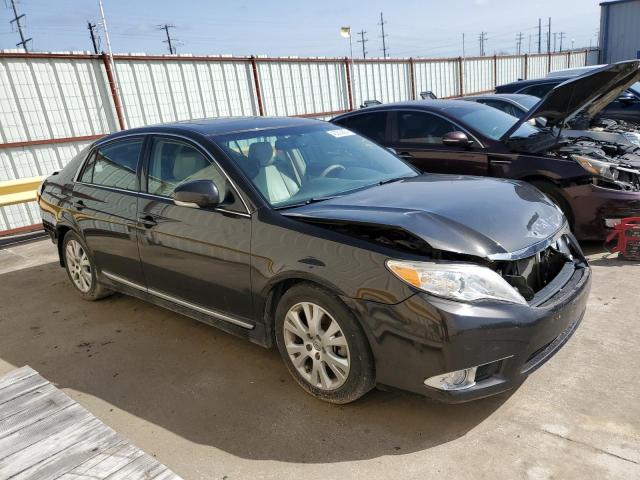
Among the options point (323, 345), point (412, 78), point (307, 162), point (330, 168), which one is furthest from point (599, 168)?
point (412, 78)

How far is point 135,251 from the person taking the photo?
12.8 ft

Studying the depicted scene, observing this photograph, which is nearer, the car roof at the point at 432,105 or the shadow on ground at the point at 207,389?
the shadow on ground at the point at 207,389

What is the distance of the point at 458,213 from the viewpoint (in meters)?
2.76

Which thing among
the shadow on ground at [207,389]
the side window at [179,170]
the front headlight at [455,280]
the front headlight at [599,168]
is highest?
the side window at [179,170]

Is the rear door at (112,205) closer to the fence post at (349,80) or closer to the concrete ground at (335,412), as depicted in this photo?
the concrete ground at (335,412)

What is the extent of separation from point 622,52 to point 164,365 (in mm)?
30550

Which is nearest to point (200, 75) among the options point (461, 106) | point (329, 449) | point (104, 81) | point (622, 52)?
point (104, 81)

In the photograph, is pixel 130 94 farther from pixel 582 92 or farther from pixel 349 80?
pixel 582 92

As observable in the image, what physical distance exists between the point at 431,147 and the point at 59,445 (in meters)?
4.92

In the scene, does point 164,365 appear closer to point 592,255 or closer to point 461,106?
point 592,255

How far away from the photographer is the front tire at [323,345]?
2.61 metres

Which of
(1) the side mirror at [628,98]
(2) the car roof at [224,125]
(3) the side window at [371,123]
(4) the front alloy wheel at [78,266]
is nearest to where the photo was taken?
(2) the car roof at [224,125]

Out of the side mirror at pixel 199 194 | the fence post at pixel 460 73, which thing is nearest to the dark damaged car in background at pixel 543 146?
the side mirror at pixel 199 194

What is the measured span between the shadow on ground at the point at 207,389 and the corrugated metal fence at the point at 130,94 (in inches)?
165
